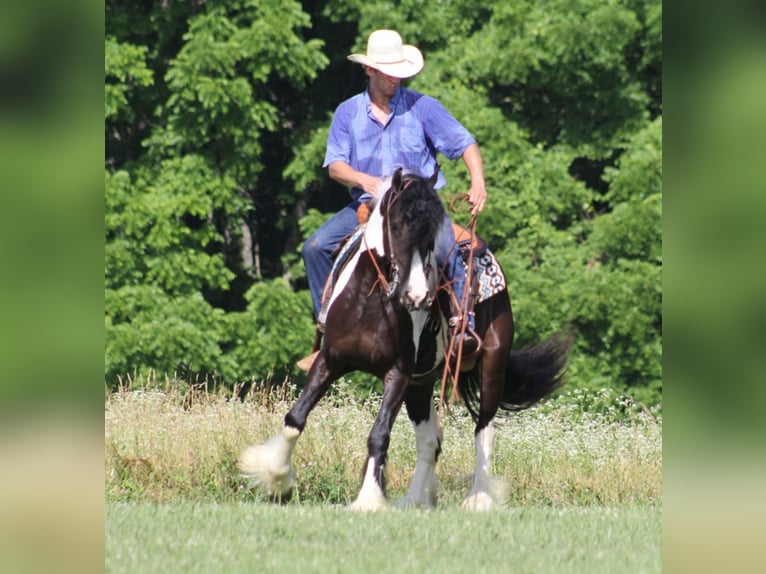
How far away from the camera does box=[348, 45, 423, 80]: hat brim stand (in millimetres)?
8922

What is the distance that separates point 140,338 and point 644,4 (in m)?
8.78

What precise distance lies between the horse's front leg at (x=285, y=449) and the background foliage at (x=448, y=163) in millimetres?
10250

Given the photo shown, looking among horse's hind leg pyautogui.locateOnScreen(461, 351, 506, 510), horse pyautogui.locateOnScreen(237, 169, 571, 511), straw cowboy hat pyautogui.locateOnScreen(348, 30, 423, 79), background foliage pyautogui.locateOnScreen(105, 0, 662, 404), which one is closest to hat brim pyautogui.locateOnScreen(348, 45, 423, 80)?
straw cowboy hat pyautogui.locateOnScreen(348, 30, 423, 79)

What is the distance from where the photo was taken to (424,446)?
364 inches

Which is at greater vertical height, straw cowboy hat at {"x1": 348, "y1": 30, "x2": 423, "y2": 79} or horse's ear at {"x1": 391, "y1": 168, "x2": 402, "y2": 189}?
straw cowboy hat at {"x1": 348, "y1": 30, "x2": 423, "y2": 79}

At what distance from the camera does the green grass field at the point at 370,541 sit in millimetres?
5621

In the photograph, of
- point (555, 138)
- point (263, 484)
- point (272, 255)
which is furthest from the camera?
point (272, 255)

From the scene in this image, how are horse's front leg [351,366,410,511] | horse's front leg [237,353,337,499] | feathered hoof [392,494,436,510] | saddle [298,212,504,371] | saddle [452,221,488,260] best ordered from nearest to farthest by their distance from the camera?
1. horse's front leg [351,366,410,511]
2. horse's front leg [237,353,337,499]
3. feathered hoof [392,494,436,510]
4. saddle [298,212,504,371]
5. saddle [452,221,488,260]

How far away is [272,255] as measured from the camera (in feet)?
76.8

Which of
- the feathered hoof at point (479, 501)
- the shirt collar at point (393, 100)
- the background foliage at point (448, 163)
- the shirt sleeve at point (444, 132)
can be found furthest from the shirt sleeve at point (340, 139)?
the background foliage at point (448, 163)

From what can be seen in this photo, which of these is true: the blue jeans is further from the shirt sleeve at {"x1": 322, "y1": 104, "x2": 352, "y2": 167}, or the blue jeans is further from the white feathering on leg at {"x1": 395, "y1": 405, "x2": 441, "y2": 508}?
the white feathering on leg at {"x1": 395, "y1": 405, "x2": 441, "y2": 508}
